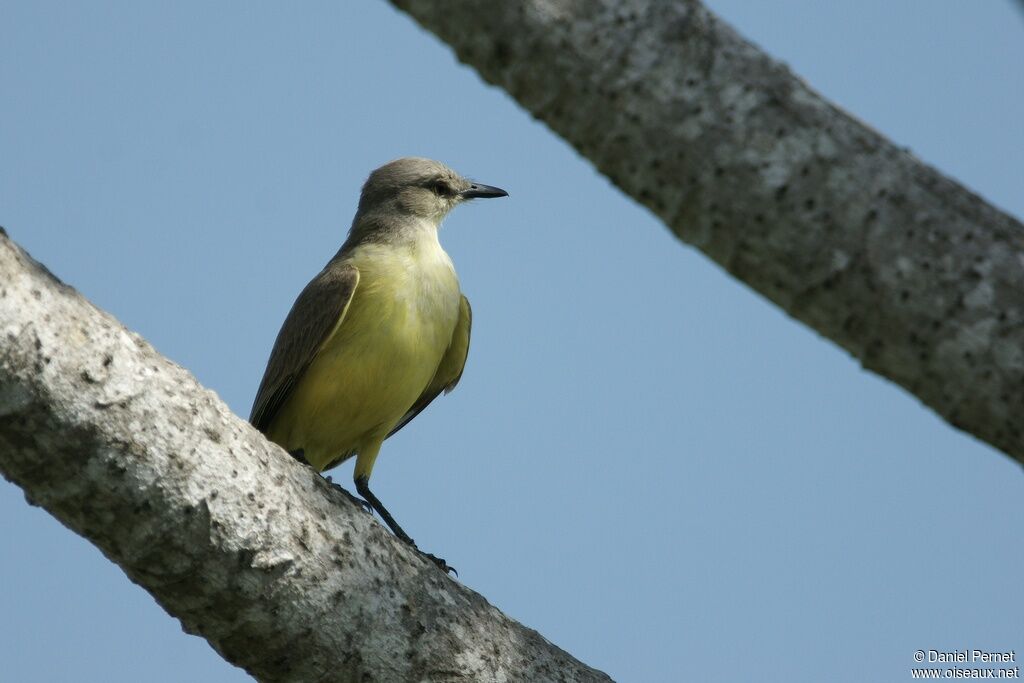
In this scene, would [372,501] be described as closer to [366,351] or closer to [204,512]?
[366,351]

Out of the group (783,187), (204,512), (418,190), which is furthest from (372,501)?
(783,187)

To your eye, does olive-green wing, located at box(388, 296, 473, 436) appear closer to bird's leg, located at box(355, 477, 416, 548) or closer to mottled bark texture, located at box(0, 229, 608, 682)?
bird's leg, located at box(355, 477, 416, 548)

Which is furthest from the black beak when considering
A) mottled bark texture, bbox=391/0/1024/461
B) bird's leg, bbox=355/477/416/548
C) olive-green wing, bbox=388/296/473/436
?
mottled bark texture, bbox=391/0/1024/461

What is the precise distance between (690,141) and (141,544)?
225 centimetres

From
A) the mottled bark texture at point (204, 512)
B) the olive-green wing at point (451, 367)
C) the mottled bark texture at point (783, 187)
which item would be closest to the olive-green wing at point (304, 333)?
the olive-green wing at point (451, 367)

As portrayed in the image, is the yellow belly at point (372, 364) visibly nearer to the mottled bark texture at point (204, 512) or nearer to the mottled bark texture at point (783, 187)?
the mottled bark texture at point (204, 512)

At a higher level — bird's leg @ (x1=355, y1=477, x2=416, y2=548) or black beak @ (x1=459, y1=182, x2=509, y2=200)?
black beak @ (x1=459, y1=182, x2=509, y2=200)

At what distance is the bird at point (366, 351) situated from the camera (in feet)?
23.5

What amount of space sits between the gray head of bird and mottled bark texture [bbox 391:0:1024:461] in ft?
18.5

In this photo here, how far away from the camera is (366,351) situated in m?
7.18

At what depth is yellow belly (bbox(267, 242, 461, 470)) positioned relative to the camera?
7.16m

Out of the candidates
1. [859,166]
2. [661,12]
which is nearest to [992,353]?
[859,166]

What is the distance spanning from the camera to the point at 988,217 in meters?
2.63

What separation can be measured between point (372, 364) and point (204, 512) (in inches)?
132
